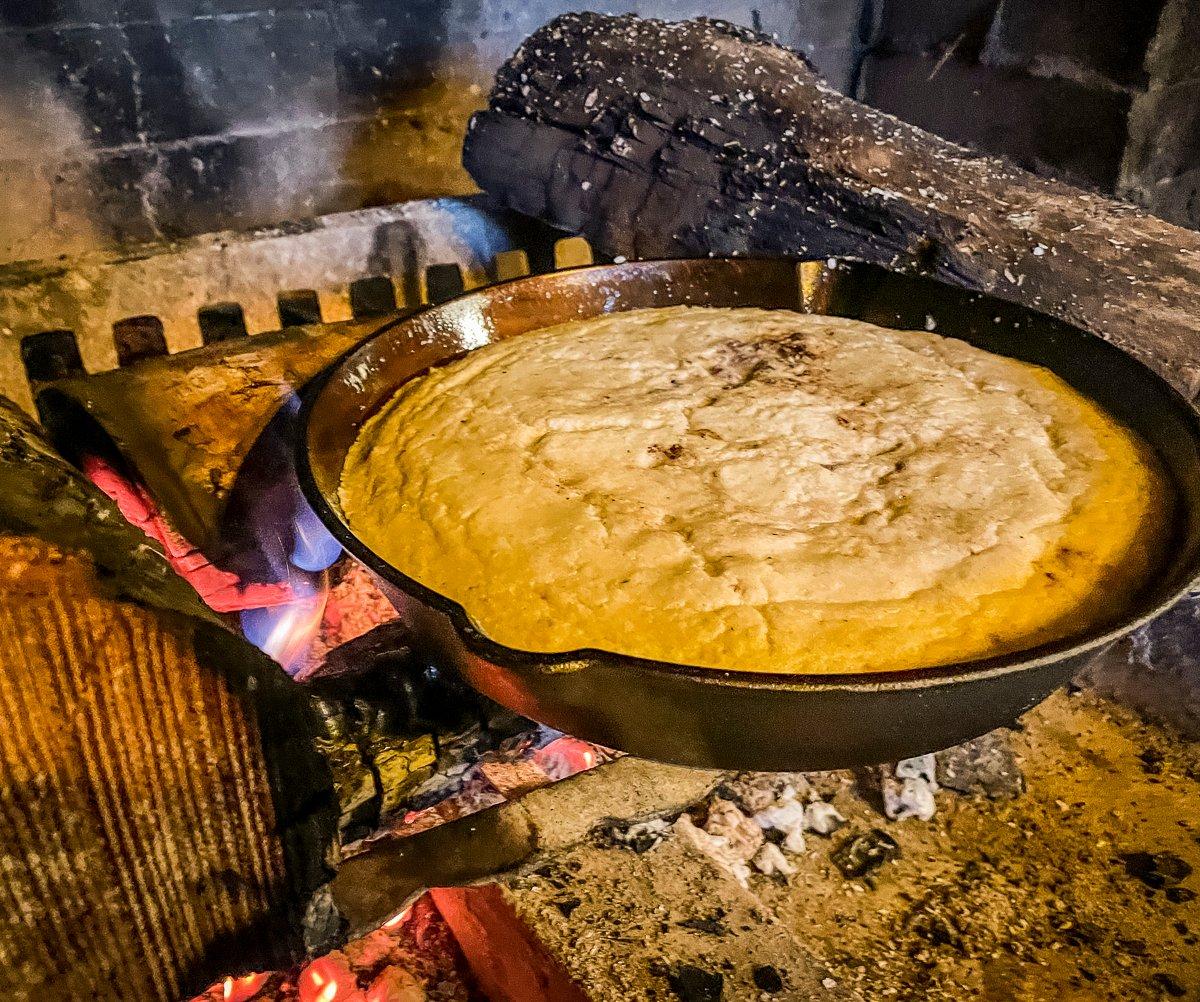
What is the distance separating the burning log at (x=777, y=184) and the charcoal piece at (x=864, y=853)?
51.3 inches

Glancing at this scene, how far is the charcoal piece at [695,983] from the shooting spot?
1.79 metres

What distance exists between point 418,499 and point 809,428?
2.46 ft

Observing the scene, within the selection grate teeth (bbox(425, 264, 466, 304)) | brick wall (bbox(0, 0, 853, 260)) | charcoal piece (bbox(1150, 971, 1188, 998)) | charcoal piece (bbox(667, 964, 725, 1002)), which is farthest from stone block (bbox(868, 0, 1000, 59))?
charcoal piece (bbox(667, 964, 725, 1002))

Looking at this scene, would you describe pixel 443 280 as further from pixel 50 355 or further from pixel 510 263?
pixel 50 355

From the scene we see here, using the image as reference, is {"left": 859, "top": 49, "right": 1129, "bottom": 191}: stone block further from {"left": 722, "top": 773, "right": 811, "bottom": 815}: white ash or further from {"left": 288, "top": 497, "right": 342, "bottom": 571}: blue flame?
{"left": 288, "top": 497, "right": 342, "bottom": 571}: blue flame

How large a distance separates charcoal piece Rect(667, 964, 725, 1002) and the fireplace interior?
0.01 metres

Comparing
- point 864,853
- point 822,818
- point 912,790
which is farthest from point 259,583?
point 912,790

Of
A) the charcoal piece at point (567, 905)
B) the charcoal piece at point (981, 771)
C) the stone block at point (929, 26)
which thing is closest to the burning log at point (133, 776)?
the charcoal piece at point (567, 905)

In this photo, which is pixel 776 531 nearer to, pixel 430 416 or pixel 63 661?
pixel 430 416

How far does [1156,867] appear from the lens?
230 centimetres

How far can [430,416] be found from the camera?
1.93m

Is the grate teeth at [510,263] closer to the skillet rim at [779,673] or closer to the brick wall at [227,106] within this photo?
the brick wall at [227,106]

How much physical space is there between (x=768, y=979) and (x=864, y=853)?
62 cm

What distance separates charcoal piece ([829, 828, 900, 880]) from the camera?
91.8 inches
